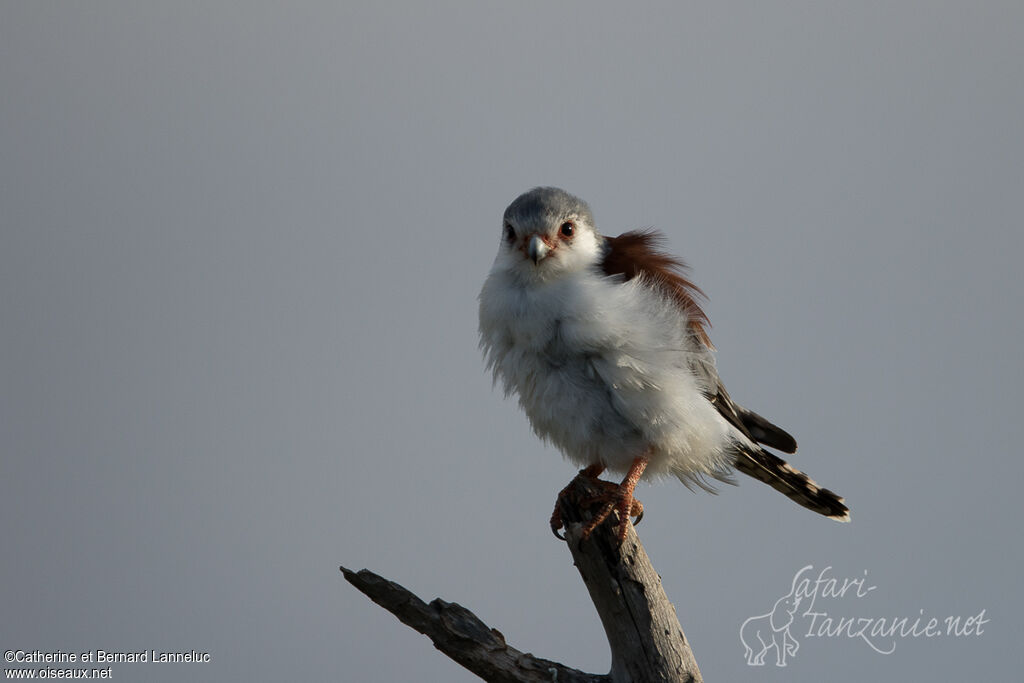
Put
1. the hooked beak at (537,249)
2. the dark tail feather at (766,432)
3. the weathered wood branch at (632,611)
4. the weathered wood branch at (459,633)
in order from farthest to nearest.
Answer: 1. the dark tail feather at (766,432)
2. the hooked beak at (537,249)
3. the weathered wood branch at (632,611)
4. the weathered wood branch at (459,633)

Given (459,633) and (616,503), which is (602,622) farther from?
(459,633)

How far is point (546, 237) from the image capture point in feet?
15.0

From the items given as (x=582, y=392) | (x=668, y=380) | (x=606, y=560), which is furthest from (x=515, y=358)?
(x=606, y=560)

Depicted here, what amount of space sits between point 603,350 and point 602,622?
1.26 m

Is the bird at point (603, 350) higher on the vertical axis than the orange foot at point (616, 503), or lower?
higher

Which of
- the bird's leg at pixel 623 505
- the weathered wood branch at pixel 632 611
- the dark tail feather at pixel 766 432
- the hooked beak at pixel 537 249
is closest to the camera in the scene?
the weathered wood branch at pixel 632 611

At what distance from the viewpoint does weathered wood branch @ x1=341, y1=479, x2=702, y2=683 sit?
154 inches

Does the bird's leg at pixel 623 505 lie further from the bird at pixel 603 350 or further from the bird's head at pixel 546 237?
the bird's head at pixel 546 237

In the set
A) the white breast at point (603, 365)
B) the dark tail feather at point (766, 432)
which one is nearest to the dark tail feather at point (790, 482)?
the dark tail feather at point (766, 432)

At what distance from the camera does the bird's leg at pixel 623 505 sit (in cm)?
425

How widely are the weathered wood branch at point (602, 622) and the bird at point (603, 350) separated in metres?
0.14

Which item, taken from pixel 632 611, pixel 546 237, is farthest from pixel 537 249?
pixel 632 611

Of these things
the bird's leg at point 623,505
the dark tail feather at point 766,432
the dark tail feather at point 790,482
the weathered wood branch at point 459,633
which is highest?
the dark tail feather at point 766,432

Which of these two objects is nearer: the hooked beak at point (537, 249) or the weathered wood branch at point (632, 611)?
the weathered wood branch at point (632, 611)
